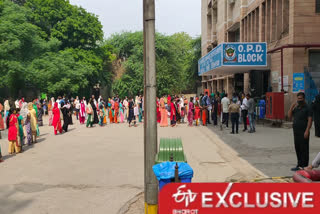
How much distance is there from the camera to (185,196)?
277 centimetres

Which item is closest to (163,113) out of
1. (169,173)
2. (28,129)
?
(28,129)

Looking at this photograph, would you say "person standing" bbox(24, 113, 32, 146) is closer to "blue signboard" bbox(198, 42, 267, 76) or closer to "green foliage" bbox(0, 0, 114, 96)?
"blue signboard" bbox(198, 42, 267, 76)

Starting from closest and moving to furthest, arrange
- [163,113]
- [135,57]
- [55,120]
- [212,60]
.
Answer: [55,120], [163,113], [212,60], [135,57]

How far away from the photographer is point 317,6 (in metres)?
17.7

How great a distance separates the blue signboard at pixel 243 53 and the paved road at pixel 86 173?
741 centimetres

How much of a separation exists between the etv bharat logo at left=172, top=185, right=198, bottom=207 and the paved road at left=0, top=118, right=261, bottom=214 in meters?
2.98

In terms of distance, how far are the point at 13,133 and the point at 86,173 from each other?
13.7 ft

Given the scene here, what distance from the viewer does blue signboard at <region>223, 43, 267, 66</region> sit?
1902cm

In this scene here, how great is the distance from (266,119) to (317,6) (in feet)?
21.0

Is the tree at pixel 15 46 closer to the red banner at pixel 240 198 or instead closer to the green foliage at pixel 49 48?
the green foliage at pixel 49 48

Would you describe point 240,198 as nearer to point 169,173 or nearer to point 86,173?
point 169,173

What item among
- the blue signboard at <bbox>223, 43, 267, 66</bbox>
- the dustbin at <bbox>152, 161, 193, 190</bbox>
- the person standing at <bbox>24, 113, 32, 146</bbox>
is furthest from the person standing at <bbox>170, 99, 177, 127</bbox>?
the dustbin at <bbox>152, 161, 193, 190</bbox>

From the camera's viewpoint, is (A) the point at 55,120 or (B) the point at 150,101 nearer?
(B) the point at 150,101

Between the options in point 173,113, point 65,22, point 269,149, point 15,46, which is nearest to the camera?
point 269,149
